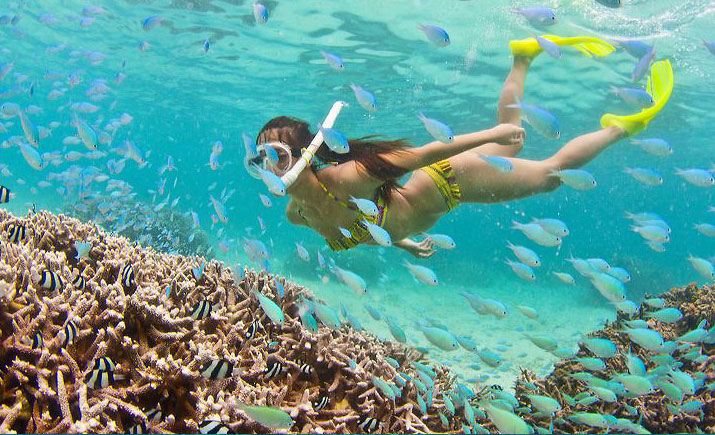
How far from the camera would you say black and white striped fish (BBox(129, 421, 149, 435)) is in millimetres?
2664

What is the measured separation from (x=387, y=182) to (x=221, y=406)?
294 centimetres

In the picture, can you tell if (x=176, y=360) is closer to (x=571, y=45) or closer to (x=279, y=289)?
(x=279, y=289)

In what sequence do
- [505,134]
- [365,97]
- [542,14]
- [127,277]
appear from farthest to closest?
[542,14] → [365,97] → [505,134] → [127,277]

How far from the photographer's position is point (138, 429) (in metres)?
2.66

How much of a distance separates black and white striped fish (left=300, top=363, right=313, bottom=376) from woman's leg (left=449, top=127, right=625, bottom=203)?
2910 millimetres

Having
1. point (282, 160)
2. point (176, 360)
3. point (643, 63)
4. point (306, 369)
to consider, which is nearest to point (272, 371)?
point (306, 369)

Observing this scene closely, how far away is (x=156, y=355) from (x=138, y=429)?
1.92 ft

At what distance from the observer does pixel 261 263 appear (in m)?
5.89

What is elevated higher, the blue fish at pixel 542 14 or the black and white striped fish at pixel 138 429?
the blue fish at pixel 542 14

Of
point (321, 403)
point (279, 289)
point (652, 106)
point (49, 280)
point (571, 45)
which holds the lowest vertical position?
point (321, 403)

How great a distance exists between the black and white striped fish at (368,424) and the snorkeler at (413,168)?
200 centimetres

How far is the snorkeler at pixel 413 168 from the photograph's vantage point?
442 centimetres

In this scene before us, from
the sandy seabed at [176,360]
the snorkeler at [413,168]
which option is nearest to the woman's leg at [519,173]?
the snorkeler at [413,168]

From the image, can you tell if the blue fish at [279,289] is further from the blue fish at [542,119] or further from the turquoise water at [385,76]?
the turquoise water at [385,76]
